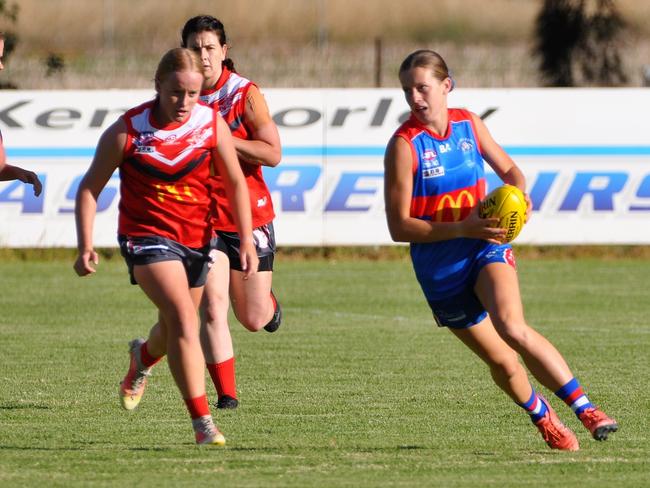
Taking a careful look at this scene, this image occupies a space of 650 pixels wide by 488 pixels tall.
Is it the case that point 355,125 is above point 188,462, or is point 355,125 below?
below

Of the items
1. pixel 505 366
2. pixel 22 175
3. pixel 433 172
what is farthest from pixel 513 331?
pixel 22 175

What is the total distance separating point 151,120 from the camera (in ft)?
21.3

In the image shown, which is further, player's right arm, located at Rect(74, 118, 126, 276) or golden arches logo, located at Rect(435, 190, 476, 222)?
golden arches logo, located at Rect(435, 190, 476, 222)

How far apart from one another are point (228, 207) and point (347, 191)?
932cm

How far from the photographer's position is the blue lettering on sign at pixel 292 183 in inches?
669

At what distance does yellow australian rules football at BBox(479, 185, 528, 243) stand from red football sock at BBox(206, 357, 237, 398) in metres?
1.91

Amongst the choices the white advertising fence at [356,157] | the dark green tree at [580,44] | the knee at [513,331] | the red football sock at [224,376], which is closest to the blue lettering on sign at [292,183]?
the white advertising fence at [356,157]

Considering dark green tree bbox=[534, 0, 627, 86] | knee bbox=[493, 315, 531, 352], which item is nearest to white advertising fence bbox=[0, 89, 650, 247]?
dark green tree bbox=[534, 0, 627, 86]

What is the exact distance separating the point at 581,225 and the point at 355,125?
2888mm

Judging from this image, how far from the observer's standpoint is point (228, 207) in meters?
7.84

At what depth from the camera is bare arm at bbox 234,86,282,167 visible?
7617mm

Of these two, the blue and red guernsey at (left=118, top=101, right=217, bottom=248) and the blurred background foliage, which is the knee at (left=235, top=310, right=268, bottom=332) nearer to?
the blue and red guernsey at (left=118, top=101, right=217, bottom=248)

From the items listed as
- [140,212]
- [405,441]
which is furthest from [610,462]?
[140,212]

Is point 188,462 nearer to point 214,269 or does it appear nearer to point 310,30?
point 214,269
